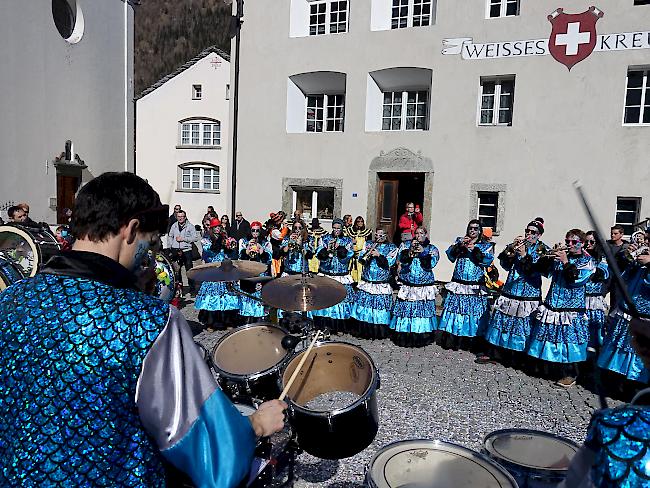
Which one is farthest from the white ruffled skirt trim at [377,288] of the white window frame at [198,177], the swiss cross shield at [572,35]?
the white window frame at [198,177]

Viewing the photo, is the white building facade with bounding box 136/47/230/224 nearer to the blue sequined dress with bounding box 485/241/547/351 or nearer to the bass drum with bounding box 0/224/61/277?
the blue sequined dress with bounding box 485/241/547/351

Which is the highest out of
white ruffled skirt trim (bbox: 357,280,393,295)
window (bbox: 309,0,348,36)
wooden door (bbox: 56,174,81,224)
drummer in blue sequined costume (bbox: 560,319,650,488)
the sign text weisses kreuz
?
window (bbox: 309,0,348,36)

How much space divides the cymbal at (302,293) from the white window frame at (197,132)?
17.0m

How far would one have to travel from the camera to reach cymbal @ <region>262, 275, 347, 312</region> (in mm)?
4109

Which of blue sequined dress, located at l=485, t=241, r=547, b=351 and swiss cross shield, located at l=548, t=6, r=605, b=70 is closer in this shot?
blue sequined dress, located at l=485, t=241, r=547, b=351

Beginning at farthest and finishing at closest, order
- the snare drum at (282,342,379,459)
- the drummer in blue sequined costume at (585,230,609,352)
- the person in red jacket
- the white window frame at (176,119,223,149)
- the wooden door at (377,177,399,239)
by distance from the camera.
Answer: the white window frame at (176,119,223,149)
the wooden door at (377,177,399,239)
the person in red jacket
the drummer in blue sequined costume at (585,230,609,352)
the snare drum at (282,342,379,459)

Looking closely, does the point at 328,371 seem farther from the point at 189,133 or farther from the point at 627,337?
the point at 189,133

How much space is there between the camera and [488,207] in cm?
1227

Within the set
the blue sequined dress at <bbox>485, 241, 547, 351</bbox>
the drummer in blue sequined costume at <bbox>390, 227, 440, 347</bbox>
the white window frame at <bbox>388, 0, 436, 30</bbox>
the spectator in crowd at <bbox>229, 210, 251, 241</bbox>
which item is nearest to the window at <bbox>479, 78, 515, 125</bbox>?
the white window frame at <bbox>388, 0, 436, 30</bbox>

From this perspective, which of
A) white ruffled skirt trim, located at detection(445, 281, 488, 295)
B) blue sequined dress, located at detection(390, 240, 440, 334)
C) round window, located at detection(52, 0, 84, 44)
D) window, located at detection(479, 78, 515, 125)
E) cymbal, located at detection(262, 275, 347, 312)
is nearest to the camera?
cymbal, located at detection(262, 275, 347, 312)

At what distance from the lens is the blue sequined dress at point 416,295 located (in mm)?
7008

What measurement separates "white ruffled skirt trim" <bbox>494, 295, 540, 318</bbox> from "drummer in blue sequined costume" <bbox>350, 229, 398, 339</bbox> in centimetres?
168

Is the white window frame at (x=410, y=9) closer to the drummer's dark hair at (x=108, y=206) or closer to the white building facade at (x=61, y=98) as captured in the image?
the white building facade at (x=61, y=98)

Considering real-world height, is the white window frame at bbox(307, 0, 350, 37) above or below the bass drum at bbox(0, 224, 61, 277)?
above
